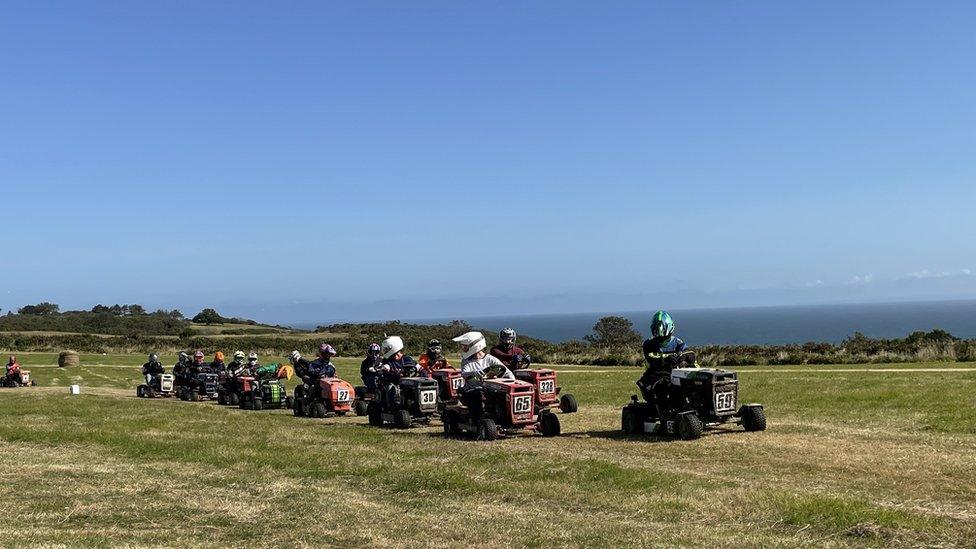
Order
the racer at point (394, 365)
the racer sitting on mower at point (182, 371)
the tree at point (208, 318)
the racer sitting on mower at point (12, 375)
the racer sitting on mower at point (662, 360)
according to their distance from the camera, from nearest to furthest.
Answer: the racer sitting on mower at point (662, 360), the racer at point (394, 365), the racer sitting on mower at point (182, 371), the racer sitting on mower at point (12, 375), the tree at point (208, 318)

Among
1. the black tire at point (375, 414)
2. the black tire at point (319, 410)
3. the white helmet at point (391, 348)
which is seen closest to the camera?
the black tire at point (375, 414)

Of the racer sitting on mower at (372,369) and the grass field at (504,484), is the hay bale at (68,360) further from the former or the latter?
the grass field at (504,484)

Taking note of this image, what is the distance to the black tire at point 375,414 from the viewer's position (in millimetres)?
20062

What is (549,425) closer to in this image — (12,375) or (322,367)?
(322,367)

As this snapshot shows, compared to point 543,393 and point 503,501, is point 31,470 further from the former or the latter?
point 543,393

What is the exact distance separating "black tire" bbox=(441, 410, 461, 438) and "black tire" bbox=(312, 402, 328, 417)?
6426 millimetres

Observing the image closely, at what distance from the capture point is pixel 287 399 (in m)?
26.3

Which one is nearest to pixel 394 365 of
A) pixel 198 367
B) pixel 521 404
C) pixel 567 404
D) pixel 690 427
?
pixel 567 404

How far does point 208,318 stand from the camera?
385 ft

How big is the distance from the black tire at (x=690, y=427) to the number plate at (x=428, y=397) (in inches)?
267

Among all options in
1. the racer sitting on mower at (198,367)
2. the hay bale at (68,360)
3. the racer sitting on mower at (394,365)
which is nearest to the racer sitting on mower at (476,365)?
the racer sitting on mower at (394,365)

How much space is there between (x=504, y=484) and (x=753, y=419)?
6163 mm

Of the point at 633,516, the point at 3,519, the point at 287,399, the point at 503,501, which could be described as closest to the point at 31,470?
the point at 3,519

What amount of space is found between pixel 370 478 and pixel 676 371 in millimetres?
6087
